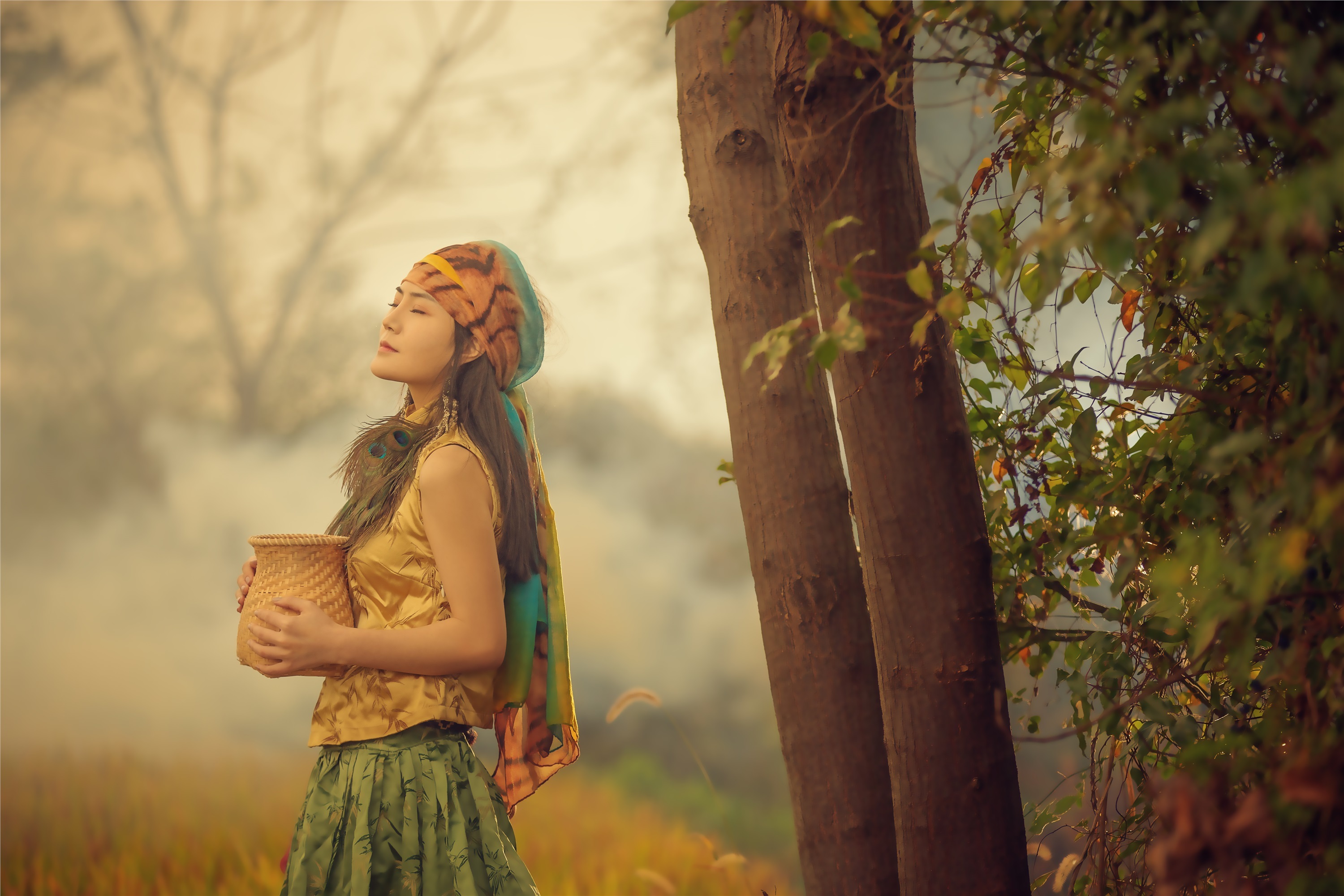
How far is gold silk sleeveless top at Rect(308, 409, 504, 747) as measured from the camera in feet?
4.18

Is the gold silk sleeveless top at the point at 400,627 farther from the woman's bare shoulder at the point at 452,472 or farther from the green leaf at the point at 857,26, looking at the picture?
the green leaf at the point at 857,26

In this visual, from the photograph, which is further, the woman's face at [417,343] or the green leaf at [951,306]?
the woman's face at [417,343]

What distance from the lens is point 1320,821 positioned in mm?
607

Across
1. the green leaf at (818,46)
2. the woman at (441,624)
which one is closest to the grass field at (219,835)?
the woman at (441,624)

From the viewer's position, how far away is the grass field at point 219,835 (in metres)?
2.12

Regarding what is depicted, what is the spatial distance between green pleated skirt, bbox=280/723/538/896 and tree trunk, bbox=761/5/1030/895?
0.57 meters

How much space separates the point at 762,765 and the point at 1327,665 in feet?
5.75

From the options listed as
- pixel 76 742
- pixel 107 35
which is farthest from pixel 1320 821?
pixel 107 35

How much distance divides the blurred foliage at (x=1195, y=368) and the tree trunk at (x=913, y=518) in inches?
1.4

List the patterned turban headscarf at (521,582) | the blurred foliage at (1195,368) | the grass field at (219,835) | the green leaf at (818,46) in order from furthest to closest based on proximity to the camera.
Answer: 1. the grass field at (219,835)
2. the patterned turban headscarf at (521,582)
3. the green leaf at (818,46)
4. the blurred foliage at (1195,368)

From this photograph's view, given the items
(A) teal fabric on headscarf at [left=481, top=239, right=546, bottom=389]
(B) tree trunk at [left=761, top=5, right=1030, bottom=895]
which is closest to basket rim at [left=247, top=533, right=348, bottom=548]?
(A) teal fabric on headscarf at [left=481, top=239, right=546, bottom=389]

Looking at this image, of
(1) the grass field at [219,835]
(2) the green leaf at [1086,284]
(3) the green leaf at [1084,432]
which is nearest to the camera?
(3) the green leaf at [1084,432]

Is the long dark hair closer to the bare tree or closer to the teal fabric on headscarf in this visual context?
the teal fabric on headscarf

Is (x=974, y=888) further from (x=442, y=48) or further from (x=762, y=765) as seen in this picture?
(x=442, y=48)
